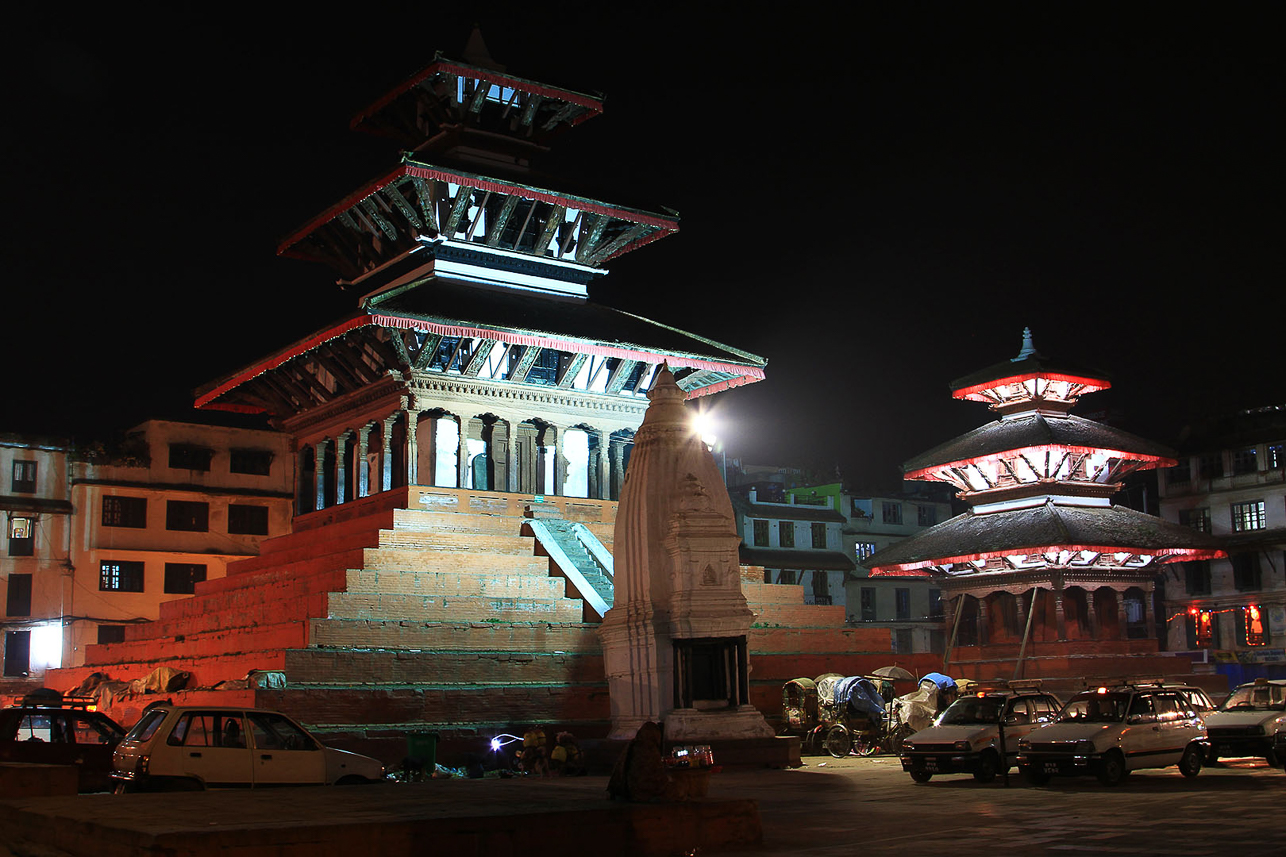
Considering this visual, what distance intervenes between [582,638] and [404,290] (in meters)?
9.67

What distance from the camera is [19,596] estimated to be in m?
47.5

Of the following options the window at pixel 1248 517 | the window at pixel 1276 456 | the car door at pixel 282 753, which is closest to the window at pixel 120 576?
the car door at pixel 282 753

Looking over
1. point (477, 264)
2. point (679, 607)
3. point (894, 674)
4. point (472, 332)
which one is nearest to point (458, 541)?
point (472, 332)

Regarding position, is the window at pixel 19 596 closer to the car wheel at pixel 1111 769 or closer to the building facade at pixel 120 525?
the building facade at pixel 120 525

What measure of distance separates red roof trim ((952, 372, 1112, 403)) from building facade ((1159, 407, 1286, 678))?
56.5 ft

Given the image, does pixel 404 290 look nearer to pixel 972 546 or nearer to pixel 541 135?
pixel 541 135

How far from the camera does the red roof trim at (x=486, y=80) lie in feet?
107

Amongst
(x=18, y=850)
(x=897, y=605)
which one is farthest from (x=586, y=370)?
(x=897, y=605)

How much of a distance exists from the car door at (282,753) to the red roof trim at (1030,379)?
100ft

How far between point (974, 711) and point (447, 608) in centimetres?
953

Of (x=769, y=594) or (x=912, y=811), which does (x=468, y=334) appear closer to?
(x=769, y=594)

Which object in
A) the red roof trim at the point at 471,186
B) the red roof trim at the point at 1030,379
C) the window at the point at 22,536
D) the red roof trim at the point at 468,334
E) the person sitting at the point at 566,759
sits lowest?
the person sitting at the point at 566,759

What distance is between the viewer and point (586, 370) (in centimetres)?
3225

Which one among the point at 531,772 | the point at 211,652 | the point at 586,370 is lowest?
the point at 531,772
